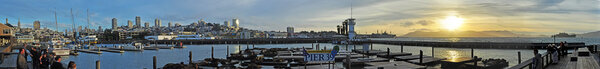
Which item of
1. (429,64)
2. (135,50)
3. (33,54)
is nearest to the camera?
(33,54)

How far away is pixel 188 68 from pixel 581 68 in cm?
1462

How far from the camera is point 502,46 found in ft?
203

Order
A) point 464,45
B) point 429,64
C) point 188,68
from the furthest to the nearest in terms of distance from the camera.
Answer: point 464,45 < point 429,64 < point 188,68

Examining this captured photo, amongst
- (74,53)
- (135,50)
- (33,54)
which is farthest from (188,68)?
(135,50)

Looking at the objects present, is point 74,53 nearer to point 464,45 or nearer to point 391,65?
point 391,65

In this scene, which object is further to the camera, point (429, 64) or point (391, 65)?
point (429, 64)

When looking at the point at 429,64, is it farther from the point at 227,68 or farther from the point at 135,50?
the point at 135,50

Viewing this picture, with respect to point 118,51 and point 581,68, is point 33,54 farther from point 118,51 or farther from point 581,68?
point 118,51

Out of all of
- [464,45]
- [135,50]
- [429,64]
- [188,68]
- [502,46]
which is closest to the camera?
[188,68]

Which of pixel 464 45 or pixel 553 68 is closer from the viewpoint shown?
pixel 553 68

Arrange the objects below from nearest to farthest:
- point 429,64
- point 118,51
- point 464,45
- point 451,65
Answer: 1. point 451,65
2. point 429,64
3. point 118,51
4. point 464,45

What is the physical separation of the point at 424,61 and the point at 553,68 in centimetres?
677

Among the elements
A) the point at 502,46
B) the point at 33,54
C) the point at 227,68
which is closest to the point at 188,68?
the point at 227,68

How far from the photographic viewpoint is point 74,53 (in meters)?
47.2
